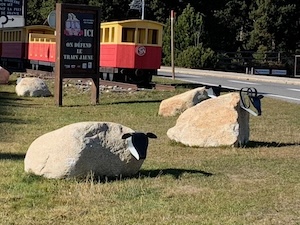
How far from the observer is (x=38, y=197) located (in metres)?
6.11

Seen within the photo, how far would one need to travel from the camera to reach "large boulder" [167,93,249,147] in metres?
Answer: 9.36

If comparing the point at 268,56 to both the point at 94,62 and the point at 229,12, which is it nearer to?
the point at 229,12

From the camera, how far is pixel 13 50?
110ft

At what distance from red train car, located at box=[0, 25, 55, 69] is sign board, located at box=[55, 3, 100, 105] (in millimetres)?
15404

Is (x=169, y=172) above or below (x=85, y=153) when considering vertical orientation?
below

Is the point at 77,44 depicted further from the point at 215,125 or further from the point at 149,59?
the point at 215,125

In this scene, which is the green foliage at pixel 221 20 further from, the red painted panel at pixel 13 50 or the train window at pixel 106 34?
the train window at pixel 106 34

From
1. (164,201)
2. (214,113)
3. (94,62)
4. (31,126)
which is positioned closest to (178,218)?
(164,201)

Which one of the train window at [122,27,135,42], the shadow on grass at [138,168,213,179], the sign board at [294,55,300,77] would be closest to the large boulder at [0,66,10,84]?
the train window at [122,27,135,42]

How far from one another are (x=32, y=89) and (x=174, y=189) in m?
12.1

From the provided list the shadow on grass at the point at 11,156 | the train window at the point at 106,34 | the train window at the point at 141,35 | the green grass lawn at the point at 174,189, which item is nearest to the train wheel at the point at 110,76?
the train window at the point at 106,34

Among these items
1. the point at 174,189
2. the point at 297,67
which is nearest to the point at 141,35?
the point at 174,189

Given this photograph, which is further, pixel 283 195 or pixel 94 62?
pixel 94 62

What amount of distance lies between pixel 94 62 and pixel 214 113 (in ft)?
25.4
